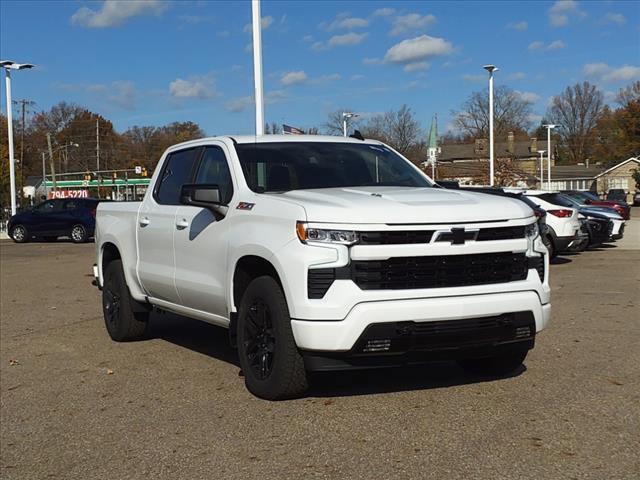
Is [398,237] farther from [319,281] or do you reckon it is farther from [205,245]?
[205,245]

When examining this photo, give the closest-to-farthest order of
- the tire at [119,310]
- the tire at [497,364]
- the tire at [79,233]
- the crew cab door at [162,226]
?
1. the tire at [497,364]
2. the crew cab door at [162,226]
3. the tire at [119,310]
4. the tire at [79,233]

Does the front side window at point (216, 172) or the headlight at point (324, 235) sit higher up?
the front side window at point (216, 172)

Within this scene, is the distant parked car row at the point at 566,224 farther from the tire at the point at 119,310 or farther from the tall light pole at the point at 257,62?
the tire at the point at 119,310

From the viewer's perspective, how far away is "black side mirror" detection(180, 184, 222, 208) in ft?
18.2

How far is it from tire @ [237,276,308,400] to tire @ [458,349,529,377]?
4.88ft

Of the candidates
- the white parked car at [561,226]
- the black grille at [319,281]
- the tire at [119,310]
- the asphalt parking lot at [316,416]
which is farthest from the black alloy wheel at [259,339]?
the white parked car at [561,226]

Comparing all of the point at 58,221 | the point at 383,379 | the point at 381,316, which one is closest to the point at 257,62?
the point at 383,379

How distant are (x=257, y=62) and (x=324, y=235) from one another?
41.2 feet

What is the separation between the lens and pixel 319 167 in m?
6.11

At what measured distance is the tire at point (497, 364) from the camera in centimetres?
568

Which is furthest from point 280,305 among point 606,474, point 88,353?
point 88,353

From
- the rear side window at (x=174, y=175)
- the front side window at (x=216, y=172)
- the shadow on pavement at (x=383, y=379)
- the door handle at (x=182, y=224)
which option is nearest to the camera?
the shadow on pavement at (x=383, y=379)

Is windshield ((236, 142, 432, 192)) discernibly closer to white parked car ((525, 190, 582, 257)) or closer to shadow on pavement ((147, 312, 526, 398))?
shadow on pavement ((147, 312, 526, 398))

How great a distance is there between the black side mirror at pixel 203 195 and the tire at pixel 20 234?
24.7 meters
